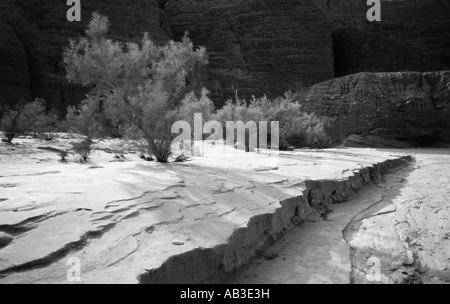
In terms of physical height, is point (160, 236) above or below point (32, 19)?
below

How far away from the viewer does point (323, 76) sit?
33.6 m

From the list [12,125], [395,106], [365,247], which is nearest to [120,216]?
[365,247]

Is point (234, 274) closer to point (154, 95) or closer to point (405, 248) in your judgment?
point (405, 248)

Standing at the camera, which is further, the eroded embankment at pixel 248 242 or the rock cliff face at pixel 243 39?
the rock cliff face at pixel 243 39

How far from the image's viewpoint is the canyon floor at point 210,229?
223cm

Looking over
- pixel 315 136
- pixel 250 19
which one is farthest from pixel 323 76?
pixel 315 136

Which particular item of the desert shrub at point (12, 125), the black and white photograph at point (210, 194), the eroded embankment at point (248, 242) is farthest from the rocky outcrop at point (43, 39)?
the eroded embankment at point (248, 242)

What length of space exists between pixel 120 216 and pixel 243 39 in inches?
1399

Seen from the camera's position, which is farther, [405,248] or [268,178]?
[268,178]

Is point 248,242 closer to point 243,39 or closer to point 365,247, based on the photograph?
point 365,247

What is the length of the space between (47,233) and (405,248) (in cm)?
339

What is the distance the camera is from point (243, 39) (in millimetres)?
35688

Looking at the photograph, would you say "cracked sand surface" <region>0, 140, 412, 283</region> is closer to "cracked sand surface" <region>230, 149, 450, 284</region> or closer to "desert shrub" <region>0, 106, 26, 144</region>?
"cracked sand surface" <region>230, 149, 450, 284</region>

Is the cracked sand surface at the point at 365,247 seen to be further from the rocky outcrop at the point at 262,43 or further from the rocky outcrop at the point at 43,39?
the rocky outcrop at the point at 262,43
